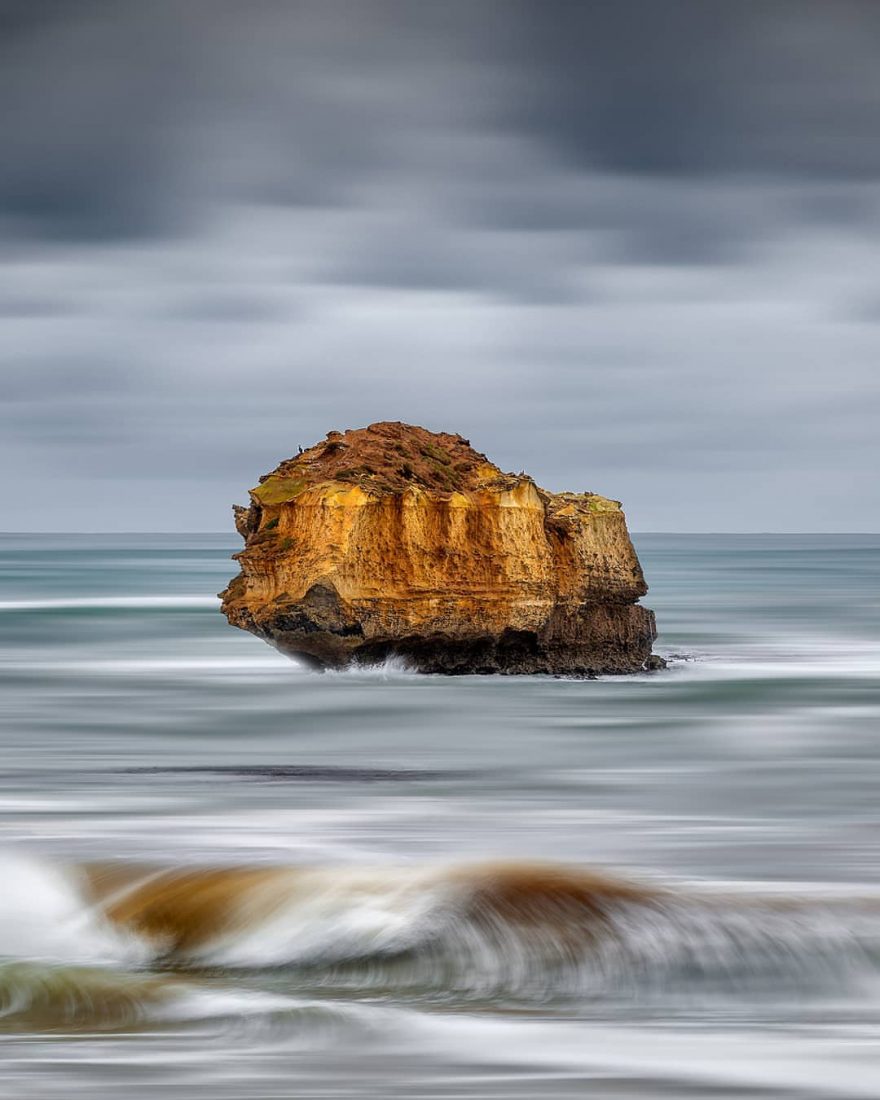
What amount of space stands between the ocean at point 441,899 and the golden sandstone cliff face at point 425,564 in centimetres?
169

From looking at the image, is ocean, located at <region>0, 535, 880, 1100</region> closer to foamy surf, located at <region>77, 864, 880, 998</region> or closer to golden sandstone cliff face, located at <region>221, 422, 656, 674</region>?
foamy surf, located at <region>77, 864, 880, 998</region>

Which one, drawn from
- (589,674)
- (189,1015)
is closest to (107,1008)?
(189,1015)

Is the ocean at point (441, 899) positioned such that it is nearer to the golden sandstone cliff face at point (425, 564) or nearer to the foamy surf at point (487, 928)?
the foamy surf at point (487, 928)

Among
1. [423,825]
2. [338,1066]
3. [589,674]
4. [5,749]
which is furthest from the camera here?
[589,674]

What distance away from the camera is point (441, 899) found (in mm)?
14430

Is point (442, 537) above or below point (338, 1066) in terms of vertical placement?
above

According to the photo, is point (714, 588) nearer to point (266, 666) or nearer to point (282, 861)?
point (266, 666)

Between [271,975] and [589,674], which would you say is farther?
[589,674]

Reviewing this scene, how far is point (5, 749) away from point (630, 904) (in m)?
12.5

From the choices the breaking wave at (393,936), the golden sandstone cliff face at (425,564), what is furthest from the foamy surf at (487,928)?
the golden sandstone cliff face at (425,564)

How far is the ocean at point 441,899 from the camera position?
1111 cm

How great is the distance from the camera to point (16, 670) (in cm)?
3809

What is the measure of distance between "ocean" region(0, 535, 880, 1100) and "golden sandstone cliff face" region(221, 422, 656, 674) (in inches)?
66.5

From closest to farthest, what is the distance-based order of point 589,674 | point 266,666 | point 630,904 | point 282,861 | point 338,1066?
1. point 338,1066
2. point 630,904
3. point 282,861
4. point 589,674
5. point 266,666
